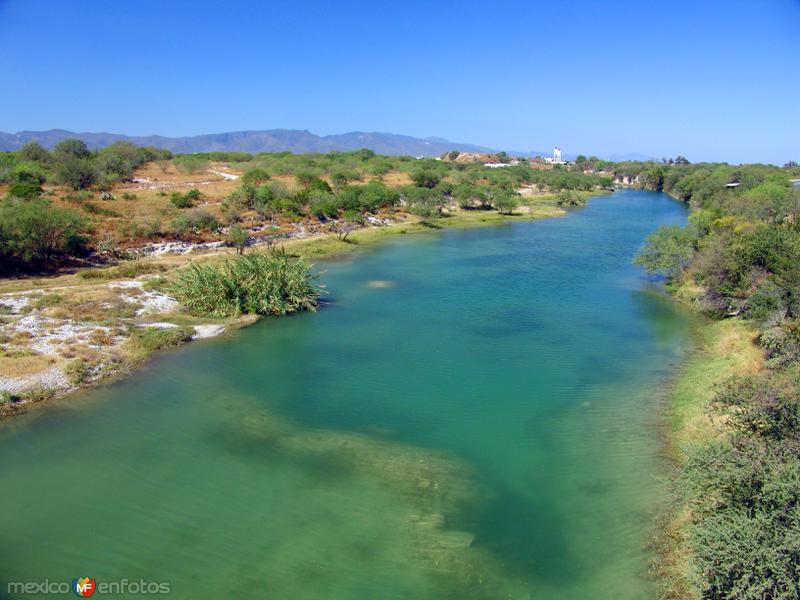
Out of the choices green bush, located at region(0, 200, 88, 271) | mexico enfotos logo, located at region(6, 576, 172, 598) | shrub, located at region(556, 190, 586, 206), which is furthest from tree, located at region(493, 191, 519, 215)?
mexico enfotos logo, located at region(6, 576, 172, 598)

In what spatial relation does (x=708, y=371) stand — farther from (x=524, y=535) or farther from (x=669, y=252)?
(x=669, y=252)

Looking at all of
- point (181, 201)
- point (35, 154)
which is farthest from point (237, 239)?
point (35, 154)

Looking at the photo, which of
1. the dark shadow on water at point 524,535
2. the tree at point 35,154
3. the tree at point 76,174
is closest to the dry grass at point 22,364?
the dark shadow on water at point 524,535

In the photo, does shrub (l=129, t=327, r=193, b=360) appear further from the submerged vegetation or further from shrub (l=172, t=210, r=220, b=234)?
shrub (l=172, t=210, r=220, b=234)

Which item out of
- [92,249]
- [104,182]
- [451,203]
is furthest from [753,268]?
[104,182]

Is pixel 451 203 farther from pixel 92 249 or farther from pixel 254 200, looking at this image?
pixel 92 249

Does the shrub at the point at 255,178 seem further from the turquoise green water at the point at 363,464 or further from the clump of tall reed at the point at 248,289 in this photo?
the turquoise green water at the point at 363,464
